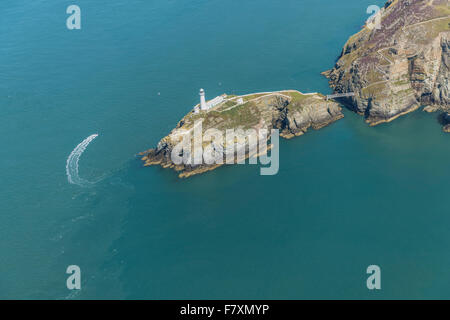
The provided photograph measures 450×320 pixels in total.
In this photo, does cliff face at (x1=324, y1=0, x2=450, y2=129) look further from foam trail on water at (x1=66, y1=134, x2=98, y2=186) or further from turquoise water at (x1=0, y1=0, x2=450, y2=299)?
foam trail on water at (x1=66, y1=134, x2=98, y2=186)

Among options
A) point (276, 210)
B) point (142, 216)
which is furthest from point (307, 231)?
point (142, 216)

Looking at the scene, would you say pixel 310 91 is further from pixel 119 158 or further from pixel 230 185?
pixel 119 158

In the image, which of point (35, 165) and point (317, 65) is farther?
point (317, 65)

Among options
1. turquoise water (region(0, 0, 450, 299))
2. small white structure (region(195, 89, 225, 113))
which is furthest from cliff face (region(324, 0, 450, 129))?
small white structure (region(195, 89, 225, 113))

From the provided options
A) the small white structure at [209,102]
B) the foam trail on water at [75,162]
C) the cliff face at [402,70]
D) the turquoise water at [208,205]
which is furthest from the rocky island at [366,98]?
the foam trail on water at [75,162]

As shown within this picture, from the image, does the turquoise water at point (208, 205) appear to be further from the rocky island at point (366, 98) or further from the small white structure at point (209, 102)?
the small white structure at point (209, 102)
